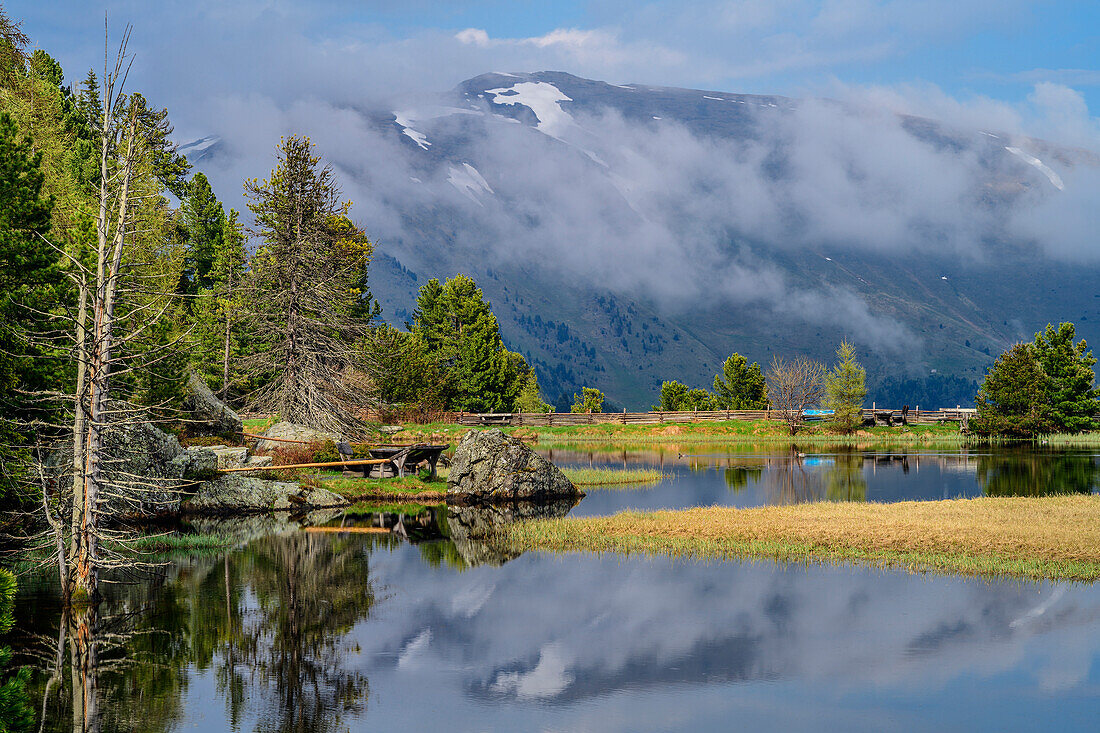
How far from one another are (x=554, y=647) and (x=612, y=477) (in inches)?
1390

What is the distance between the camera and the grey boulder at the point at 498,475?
1758 inches

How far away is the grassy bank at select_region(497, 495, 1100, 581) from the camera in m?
27.3

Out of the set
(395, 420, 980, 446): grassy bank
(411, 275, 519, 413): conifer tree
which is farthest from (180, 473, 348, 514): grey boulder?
(411, 275, 519, 413): conifer tree

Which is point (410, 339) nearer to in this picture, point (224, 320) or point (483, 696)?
point (224, 320)

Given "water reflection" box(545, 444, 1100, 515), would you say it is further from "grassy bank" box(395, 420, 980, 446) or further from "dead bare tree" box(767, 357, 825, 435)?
"dead bare tree" box(767, 357, 825, 435)

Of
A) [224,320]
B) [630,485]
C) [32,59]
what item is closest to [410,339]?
[224,320]

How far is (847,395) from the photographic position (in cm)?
10669

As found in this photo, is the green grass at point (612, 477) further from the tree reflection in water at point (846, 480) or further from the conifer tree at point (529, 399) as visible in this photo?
the conifer tree at point (529, 399)

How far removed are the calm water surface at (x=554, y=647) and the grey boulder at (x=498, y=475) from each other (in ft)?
45.5

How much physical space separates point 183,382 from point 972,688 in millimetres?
39944

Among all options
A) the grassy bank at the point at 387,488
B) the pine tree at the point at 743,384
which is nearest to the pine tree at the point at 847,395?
the pine tree at the point at 743,384

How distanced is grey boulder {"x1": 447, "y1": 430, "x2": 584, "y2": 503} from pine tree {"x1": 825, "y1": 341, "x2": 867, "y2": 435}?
Answer: 66.0m

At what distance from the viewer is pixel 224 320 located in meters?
72.4

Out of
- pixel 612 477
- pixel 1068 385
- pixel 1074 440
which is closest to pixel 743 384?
pixel 1068 385
